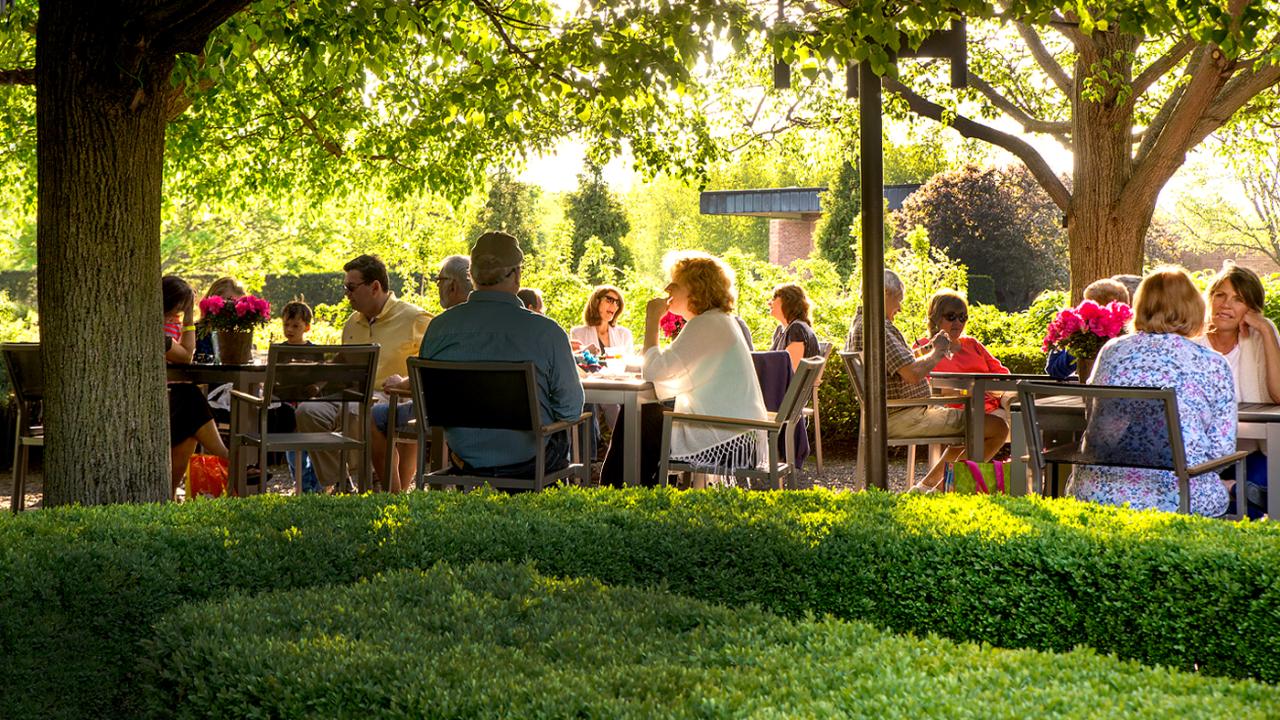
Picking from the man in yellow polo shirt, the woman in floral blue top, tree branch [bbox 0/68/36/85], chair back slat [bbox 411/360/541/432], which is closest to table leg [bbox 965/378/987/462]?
the woman in floral blue top

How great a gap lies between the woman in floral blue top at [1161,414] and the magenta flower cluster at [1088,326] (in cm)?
107

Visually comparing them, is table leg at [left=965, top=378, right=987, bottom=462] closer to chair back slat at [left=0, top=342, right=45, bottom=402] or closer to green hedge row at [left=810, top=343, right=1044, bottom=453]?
green hedge row at [left=810, top=343, right=1044, bottom=453]

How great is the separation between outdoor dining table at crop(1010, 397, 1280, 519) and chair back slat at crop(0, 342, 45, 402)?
16.7 ft

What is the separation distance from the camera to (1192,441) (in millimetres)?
4965

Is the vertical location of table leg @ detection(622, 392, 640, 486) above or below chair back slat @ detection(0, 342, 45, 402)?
below

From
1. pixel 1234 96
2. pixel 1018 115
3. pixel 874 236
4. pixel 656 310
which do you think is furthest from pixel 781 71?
pixel 1018 115

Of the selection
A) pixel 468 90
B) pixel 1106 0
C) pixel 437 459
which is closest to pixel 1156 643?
pixel 1106 0

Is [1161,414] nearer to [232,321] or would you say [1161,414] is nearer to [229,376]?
[229,376]

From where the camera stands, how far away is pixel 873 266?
206 inches

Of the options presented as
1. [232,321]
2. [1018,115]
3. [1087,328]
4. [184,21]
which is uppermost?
[1018,115]

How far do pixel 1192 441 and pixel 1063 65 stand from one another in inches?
478

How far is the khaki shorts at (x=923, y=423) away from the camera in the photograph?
7977mm

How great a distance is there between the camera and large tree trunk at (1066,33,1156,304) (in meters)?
12.2

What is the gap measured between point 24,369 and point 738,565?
506 cm
